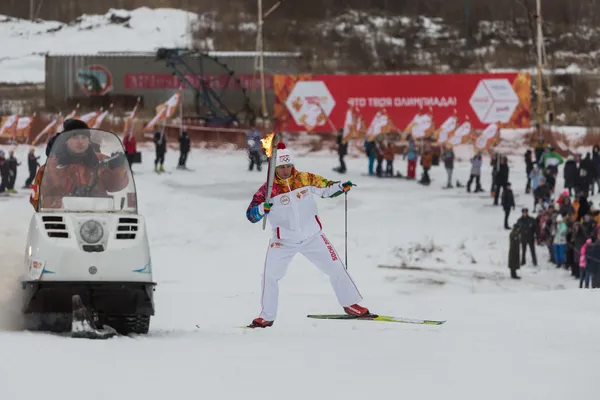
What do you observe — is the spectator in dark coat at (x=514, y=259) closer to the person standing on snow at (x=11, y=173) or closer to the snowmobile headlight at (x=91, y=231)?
the snowmobile headlight at (x=91, y=231)

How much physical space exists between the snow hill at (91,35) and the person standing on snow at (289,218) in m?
58.3

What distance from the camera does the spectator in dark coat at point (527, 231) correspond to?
907 inches

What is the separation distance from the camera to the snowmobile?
901 cm

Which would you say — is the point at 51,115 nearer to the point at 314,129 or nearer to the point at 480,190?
the point at 314,129

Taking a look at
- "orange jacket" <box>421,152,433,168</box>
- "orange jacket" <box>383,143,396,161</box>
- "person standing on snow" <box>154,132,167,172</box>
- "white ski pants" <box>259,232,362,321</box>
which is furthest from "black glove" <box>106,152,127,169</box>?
"orange jacket" <box>383,143,396,161</box>

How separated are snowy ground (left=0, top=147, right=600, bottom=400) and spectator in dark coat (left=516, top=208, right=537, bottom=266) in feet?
1.32

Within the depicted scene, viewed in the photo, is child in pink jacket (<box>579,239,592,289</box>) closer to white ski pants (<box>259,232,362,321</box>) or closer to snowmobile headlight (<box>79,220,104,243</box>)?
white ski pants (<box>259,232,362,321</box>)

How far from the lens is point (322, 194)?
10.6 metres

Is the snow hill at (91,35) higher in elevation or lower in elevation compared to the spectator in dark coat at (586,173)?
higher

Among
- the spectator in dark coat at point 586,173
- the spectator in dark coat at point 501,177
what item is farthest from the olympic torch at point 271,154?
the spectator in dark coat at point 586,173

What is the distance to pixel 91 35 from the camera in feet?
246


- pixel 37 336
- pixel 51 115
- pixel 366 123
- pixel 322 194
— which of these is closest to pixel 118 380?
pixel 37 336

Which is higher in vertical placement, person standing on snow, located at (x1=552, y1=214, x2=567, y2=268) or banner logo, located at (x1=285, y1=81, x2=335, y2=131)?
banner logo, located at (x1=285, y1=81, x2=335, y2=131)

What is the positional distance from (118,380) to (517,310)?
22.8 ft
